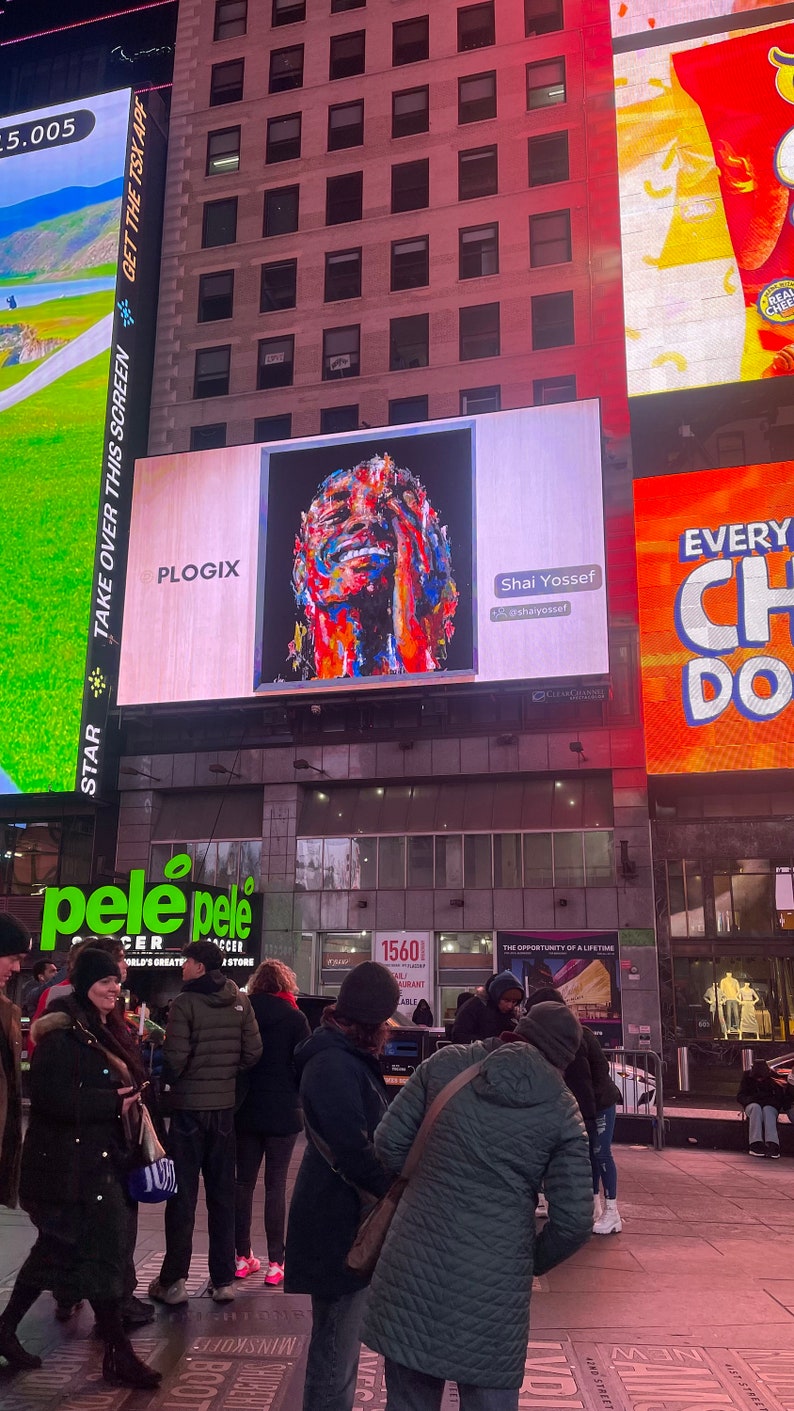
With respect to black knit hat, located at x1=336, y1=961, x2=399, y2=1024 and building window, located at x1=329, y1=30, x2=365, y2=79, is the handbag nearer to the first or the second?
black knit hat, located at x1=336, y1=961, x2=399, y2=1024

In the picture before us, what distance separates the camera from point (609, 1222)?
30.1ft

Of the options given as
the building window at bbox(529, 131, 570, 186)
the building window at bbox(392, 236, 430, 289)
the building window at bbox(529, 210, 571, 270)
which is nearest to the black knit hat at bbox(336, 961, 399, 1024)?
the building window at bbox(529, 210, 571, 270)

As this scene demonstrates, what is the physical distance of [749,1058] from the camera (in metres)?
18.2

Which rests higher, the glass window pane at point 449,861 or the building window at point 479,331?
the building window at point 479,331

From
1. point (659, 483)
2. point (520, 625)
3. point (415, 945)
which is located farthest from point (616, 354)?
point (415, 945)

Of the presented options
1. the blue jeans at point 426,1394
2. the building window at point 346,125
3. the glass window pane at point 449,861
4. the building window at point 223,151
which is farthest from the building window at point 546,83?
the blue jeans at point 426,1394

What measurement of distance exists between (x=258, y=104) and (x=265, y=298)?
7.61m

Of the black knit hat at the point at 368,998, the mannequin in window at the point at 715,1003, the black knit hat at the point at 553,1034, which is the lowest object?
the mannequin in window at the point at 715,1003

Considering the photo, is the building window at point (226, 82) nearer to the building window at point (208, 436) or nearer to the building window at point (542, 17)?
the building window at point (542, 17)

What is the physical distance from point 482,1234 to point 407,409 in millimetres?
31407

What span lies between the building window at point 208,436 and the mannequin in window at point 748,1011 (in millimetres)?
Answer: 22393

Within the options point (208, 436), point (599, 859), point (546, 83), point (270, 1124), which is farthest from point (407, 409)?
point (270, 1124)

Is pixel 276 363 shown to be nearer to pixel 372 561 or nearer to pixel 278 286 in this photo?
pixel 278 286

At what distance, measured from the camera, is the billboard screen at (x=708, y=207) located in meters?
29.7
